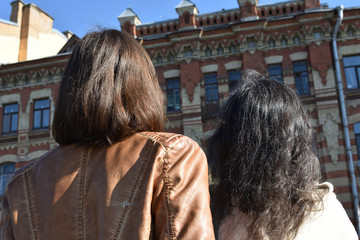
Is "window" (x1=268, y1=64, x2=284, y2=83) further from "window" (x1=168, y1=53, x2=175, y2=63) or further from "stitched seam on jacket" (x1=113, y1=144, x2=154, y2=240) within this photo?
"stitched seam on jacket" (x1=113, y1=144, x2=154, y2=240)

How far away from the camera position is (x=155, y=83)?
164 centimetres

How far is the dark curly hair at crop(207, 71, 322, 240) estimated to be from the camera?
1.96m

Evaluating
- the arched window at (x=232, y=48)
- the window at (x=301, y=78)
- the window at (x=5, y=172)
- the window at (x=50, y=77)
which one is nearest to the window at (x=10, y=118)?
the window at (x=5, y=172)

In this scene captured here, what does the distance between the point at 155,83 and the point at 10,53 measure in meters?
20.6

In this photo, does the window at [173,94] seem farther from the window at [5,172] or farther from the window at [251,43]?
the window at [5,172]

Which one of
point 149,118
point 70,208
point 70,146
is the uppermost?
point 149,118

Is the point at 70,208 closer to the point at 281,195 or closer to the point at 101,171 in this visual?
the point at 101,171

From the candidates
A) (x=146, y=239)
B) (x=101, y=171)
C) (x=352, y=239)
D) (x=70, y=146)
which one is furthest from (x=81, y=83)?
(x=352, y=239)

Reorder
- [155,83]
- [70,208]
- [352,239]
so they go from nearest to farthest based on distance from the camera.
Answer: [70,208] → [155,83] → [352,239]

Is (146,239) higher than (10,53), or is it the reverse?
(10,53)

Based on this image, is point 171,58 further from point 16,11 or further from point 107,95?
point 107,95

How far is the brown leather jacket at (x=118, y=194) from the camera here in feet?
4.29

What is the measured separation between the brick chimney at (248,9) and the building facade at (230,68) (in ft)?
0.14

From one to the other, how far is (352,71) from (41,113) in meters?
13.5
